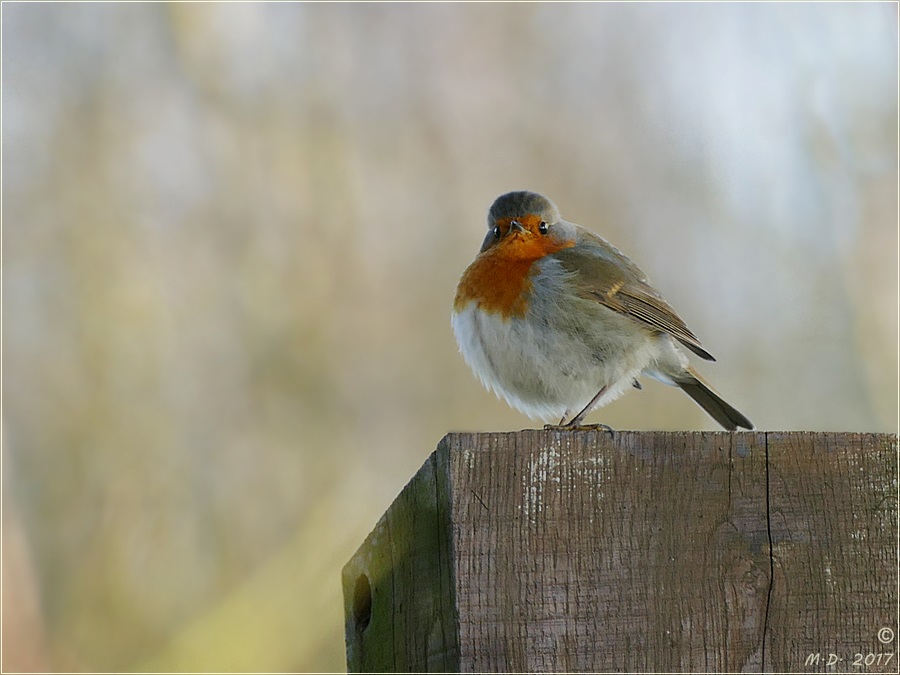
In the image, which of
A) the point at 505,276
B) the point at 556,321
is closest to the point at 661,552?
the point at 556,321

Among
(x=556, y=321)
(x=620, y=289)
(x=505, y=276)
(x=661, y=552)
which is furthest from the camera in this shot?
(x=620, y=289)

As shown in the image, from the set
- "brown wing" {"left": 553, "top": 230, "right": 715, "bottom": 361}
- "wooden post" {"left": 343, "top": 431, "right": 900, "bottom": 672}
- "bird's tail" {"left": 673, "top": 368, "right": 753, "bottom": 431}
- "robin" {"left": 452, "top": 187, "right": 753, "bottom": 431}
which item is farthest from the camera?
"bird's tail" {"left": 673, "top": 368, "right": 753, "bottom": 431}

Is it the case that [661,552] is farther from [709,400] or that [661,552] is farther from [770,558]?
[709,400]

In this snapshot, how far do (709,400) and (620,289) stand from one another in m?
0.65

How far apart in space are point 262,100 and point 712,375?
337 cm

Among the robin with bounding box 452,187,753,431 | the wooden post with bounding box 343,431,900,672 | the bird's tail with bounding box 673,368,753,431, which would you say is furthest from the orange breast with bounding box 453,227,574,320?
the wooden post with bounding box 343,431,900,672

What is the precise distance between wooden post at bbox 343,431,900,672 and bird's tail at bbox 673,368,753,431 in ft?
5.90

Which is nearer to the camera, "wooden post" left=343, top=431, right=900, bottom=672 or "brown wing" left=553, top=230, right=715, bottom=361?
"wooden post" left=343, top=431, right=900, bottom=672

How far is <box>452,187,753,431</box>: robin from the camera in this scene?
3463mm

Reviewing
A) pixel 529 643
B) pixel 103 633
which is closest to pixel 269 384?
pixel 103 633

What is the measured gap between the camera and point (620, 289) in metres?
3.71

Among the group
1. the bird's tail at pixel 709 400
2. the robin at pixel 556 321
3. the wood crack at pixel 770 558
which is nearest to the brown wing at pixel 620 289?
the robin at pixel 556 321

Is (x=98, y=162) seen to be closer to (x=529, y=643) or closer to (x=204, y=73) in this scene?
(x=204, y=73)

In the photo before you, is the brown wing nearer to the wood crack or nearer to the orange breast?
the orange breast
